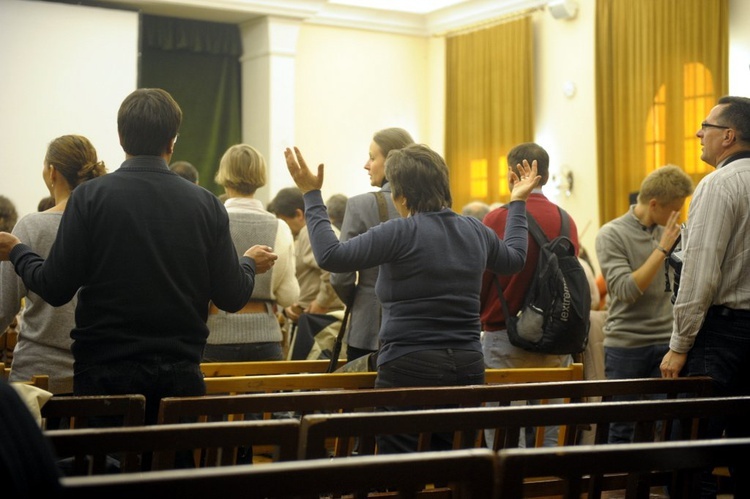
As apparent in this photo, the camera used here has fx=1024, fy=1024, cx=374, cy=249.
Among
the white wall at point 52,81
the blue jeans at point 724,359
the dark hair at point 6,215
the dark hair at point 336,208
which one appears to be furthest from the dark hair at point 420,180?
the white wall at point 52,81

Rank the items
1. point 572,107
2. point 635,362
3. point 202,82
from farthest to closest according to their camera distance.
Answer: point 202,82
point 572,107
point 635,362

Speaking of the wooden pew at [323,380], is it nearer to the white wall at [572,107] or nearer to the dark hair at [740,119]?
the dark hair at [740,119]

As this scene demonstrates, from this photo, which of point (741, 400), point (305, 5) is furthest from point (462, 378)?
point (305, 5)

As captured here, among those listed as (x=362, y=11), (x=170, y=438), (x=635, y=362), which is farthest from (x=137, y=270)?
(x=362, y=11)

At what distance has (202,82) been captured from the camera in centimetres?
1061

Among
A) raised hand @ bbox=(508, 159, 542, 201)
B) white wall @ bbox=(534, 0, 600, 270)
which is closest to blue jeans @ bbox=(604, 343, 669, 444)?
raised hand @ bbox=(508, 159, 542, 201)

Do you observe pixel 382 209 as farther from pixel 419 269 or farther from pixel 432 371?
pixel 432 371

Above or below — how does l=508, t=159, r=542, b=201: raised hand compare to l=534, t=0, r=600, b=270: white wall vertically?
below

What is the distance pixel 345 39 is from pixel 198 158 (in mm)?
2088

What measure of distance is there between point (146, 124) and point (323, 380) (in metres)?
0.94

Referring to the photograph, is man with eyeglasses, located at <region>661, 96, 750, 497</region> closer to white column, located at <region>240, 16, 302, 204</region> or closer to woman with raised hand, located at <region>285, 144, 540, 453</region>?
A: woman with raised hand, located at <region>285, 144, 540, 453</region>

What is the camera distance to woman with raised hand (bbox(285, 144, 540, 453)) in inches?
117

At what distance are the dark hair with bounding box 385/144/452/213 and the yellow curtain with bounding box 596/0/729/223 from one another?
5.85 metres

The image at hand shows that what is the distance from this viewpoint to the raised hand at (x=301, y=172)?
3059 millimetres
